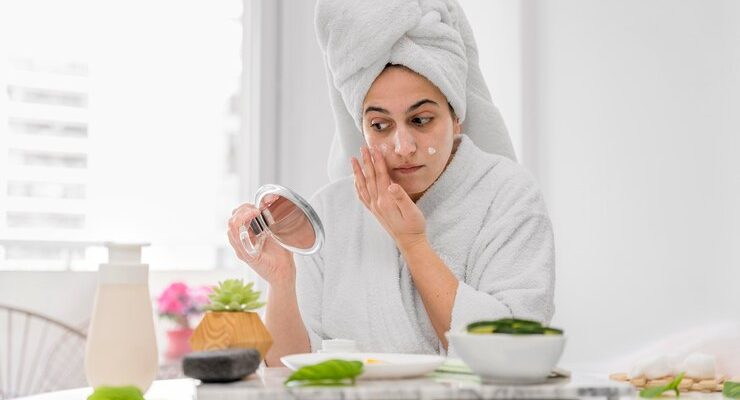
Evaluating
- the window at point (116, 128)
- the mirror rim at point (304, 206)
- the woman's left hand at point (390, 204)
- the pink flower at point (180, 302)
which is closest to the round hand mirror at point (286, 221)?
the mirror rim at point (304, 206)

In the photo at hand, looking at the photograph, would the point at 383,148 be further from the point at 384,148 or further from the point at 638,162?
the point at 638,162

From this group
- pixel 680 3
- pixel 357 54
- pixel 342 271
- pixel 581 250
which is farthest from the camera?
pixel 581 250

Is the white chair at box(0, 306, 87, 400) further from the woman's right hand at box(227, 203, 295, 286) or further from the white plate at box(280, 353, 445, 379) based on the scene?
the white plate at box(280, 353, 445, 379)

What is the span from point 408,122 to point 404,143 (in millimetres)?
52

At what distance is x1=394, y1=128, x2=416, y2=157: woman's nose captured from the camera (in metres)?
1.44

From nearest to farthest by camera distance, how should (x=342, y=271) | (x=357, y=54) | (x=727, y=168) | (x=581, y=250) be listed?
(x=357, y=54) < (x=342, y=271) < (x=727, y=168) < (x=581, y=250)

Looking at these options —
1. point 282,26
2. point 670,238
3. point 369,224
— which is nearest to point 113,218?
point 282,26

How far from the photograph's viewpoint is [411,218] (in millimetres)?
A: 1387

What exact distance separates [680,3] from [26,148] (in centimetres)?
218

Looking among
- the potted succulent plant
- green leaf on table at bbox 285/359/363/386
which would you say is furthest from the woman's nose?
green leaf on table at bbox 285/359/363/386

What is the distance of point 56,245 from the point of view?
2.94 metres

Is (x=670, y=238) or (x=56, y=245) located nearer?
(x=670, y=238)

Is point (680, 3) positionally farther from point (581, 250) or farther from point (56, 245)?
point (56, 245)

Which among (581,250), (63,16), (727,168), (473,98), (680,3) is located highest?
(63,16)
